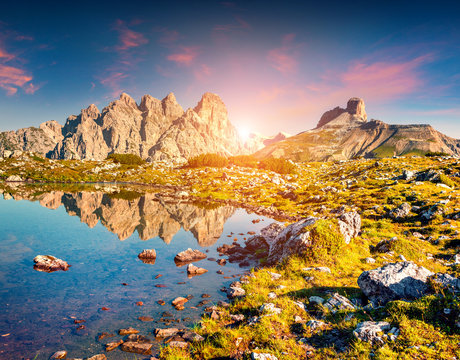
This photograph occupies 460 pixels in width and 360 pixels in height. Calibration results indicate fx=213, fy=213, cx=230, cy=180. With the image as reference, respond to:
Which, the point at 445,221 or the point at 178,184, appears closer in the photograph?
the point at 445,221

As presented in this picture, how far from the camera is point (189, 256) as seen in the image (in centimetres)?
2772

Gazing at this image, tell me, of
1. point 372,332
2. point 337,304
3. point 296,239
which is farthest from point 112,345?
point 296,239

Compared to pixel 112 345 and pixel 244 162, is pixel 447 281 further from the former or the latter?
pixel 244 162

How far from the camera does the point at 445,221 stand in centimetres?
2589

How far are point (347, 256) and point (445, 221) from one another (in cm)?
1655

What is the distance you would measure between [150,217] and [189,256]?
2666cm

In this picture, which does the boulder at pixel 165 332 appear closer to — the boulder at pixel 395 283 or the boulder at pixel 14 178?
the boulder at pixel 395 283

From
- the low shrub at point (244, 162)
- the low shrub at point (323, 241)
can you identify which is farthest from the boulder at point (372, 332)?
the low shrub at point (244, 162)

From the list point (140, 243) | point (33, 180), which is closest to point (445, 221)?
point (140, 243)

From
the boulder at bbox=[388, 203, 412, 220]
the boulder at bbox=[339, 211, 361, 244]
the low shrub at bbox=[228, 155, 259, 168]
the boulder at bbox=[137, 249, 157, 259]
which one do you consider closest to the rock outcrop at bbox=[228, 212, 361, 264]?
the boulder at bbox=[339, 211, 361, 244]

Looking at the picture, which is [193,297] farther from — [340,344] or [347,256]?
[347,256]

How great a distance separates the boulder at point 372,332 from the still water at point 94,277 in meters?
10.9

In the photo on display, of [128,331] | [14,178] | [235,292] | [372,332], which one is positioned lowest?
[128,331]

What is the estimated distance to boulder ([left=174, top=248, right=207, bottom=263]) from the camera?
2712cm
